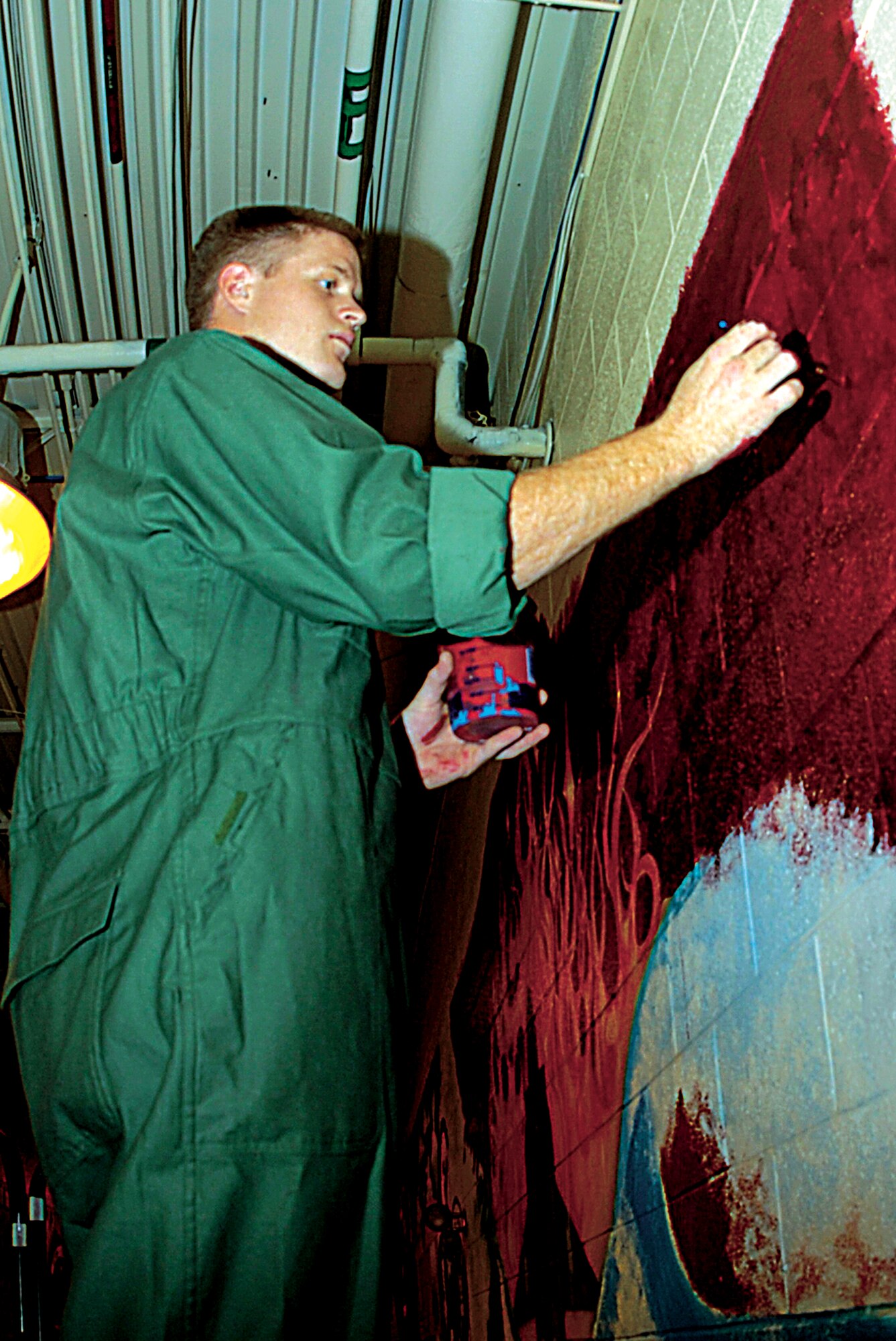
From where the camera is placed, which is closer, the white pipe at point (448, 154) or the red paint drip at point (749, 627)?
the red paint drip at point (749, 627)

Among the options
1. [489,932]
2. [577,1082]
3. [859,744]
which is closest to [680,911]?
[859,744]

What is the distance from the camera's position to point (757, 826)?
40.6 inches

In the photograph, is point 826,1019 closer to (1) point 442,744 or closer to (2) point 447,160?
(1) point 442,744

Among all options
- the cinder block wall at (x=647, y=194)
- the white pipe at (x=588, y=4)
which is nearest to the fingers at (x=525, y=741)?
the cinder block wall at (x=647, y=194)

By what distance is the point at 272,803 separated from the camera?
1.19 m

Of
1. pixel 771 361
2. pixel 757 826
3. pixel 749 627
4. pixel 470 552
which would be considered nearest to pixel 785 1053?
pixel 757 826

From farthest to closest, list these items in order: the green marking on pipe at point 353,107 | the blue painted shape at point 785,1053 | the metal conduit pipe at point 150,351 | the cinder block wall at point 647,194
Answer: the metal conduit pipe at point 150,351, the green marking on pipe at point 353,107, the cinder block wall at point 647,194, the blue painted shape at point 785,1053

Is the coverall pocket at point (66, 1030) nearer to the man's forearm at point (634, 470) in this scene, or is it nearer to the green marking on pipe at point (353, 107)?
the man's forearm at point (634, 470)

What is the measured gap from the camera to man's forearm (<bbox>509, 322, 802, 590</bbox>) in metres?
1.14

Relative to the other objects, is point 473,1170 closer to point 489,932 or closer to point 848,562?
point 489,932

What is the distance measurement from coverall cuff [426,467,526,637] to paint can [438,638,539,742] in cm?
71

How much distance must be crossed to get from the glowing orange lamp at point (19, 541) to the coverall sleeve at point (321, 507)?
1548 millimetres

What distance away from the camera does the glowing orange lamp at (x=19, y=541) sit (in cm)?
266

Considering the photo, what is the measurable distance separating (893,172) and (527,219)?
2260 mm
